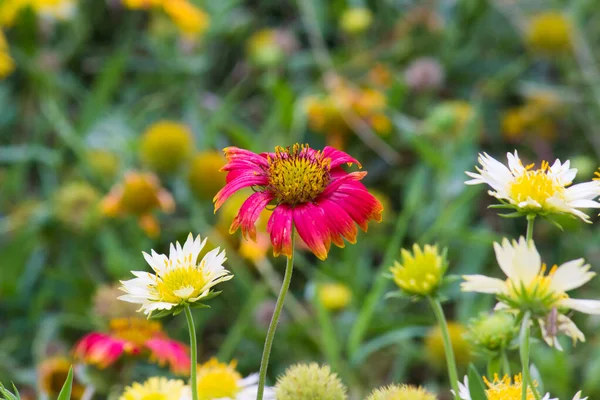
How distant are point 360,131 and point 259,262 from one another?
35 centimetres

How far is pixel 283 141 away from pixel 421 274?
0.84m

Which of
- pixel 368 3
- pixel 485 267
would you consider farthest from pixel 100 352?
pixel 368 3

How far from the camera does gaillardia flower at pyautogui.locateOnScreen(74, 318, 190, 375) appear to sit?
0.63 metres

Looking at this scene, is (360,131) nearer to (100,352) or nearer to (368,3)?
(368,3)

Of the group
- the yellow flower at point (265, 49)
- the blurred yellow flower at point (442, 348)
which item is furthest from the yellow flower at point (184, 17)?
the blurred yellow flower at point (442, 348)

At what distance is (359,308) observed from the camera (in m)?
1.13

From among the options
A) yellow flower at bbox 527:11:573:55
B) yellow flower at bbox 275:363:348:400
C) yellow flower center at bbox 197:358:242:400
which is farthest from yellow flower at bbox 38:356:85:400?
yellow flower at bbox 527:11:573:55

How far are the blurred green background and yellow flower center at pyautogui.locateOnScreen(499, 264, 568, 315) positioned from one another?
51 centimetres

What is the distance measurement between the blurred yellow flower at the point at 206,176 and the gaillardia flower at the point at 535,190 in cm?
73

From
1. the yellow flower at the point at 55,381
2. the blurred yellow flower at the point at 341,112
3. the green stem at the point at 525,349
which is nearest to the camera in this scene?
the green stem at the point at 525,349

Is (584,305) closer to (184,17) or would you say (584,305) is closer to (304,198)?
(304,198)

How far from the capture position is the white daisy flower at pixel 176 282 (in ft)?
1.38

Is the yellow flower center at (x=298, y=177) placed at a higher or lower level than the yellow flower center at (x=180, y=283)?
higher

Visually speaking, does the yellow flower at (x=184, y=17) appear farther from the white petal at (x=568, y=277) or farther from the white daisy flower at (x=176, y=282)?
the white petal at (x=568, y=277)
